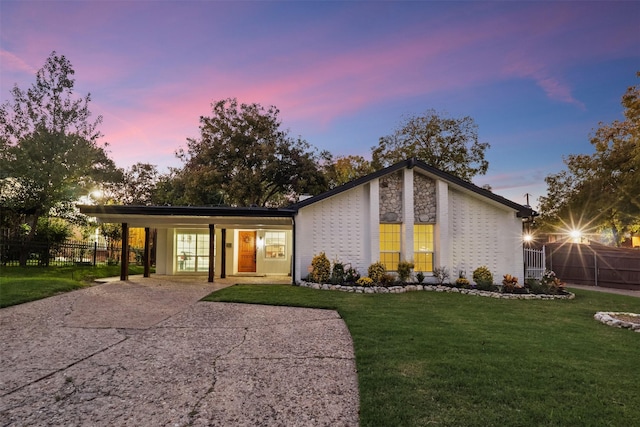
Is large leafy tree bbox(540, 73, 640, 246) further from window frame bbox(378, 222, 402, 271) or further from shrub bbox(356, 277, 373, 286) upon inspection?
shrub bbox(356, 277, 373, 286)

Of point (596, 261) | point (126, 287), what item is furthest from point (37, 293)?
point (596, 261)

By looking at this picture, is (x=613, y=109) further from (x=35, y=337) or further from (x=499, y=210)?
(x=35, y=337)

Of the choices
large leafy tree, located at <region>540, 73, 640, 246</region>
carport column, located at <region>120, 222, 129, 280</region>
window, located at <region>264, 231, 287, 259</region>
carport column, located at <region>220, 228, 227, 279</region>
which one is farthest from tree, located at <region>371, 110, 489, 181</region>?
carport column, located at <region>120, 222, 129, 280</region>

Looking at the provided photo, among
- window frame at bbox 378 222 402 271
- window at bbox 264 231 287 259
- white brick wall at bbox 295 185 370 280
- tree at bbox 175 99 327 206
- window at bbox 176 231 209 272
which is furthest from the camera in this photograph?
tree at bbox 175 99 327 206

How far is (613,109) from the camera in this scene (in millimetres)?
23500

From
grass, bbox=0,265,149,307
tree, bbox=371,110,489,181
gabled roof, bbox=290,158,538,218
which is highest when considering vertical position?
tree, bbox=371,110,489,181

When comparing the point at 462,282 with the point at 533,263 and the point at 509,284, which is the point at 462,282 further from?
the point at 533,263

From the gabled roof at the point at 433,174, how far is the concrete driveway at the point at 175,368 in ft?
18.8

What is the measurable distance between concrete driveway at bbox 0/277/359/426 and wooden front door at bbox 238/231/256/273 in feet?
30.4

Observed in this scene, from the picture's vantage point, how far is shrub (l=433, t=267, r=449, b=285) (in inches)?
527

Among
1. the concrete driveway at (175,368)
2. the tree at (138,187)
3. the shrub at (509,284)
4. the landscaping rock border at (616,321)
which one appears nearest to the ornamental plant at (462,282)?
the shrub at (509,284)

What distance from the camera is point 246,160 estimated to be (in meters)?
27.7

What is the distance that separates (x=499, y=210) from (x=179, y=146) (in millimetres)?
25034

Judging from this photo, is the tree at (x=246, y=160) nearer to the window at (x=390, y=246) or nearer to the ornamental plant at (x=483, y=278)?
the window at (x=390, y=246)
